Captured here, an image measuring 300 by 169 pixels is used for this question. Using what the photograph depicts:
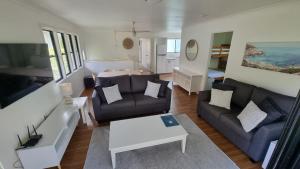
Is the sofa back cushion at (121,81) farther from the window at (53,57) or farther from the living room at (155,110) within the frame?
the window at (53,57)

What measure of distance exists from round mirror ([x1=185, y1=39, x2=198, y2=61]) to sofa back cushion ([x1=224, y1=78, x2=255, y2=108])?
2.06 metres

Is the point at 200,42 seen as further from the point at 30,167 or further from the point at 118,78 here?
the point at 30,167

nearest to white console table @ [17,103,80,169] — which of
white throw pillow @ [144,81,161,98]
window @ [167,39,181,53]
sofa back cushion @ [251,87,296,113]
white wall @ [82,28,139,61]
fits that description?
white throw pillow @ [144,81,161,98]

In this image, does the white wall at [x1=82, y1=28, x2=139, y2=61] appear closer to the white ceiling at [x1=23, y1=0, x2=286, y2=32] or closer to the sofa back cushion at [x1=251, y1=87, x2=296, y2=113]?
the white ceiling at [x1=23, y1=0, x2=286, y2=32]

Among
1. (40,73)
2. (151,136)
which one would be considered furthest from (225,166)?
(40,73)

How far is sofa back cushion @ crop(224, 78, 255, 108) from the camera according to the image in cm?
262

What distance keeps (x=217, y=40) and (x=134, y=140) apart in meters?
5.04

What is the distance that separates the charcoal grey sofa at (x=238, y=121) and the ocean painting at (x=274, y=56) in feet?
1.53

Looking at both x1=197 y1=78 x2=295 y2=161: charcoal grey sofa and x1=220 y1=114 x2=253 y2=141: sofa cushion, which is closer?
x1=197 y1=78 x2=295 y2=161: charcoal grey sofa

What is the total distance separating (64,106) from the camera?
2730 millimetres

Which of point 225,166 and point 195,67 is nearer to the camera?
point 225,166

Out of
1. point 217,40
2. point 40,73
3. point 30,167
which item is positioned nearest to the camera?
point 30,167

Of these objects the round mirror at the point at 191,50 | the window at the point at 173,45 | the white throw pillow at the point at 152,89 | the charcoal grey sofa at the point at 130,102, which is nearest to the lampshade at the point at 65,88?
the charcoal grey sofa at the point at 130,102

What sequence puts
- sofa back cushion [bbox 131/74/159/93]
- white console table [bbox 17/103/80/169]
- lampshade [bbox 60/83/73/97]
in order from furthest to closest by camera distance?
sofa back cushion [bbox 131/74/159/93] → lampshade [bbox 60/83/73/97] → white console table [bbox 17/103/80/169]
